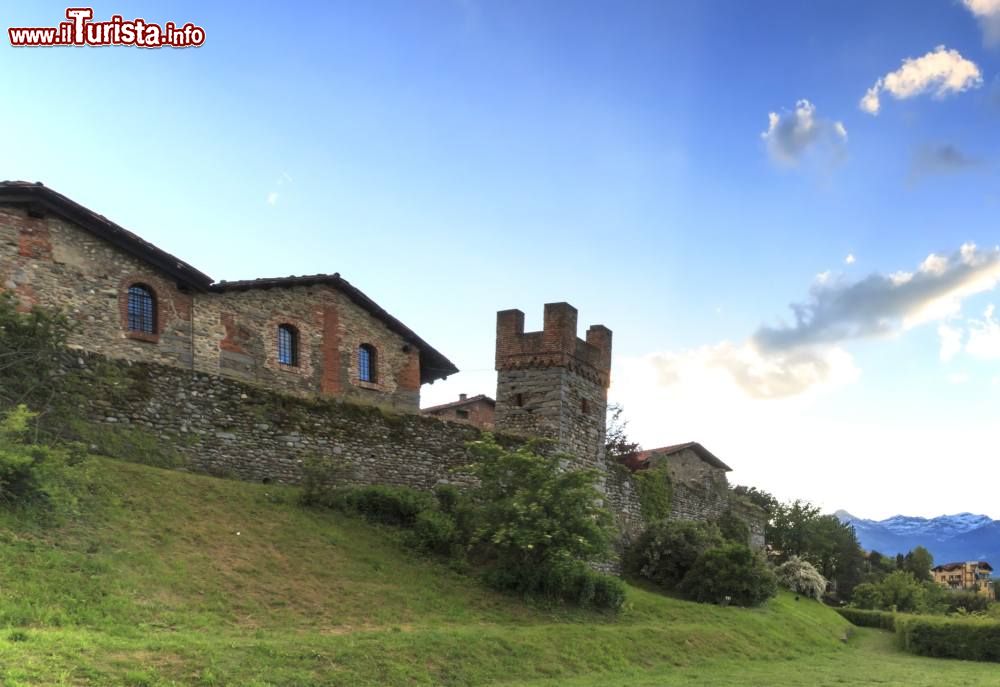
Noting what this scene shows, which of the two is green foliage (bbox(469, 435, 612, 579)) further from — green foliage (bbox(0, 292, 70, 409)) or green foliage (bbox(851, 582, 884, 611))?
green foliage (bbox(851, 582, 884, 611))

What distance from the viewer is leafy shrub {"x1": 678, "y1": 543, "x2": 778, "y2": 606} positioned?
25250 millimetres

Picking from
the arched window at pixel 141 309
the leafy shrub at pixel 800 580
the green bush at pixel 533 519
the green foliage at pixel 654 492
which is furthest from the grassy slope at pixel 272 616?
the leafy shrub at pixel 800 580

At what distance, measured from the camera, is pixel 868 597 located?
150 ft

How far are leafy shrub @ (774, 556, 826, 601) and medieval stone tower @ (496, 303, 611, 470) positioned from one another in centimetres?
2224

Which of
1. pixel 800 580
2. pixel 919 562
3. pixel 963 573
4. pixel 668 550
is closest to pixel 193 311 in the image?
pixel 668 550

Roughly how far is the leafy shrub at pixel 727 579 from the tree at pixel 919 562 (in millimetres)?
51982

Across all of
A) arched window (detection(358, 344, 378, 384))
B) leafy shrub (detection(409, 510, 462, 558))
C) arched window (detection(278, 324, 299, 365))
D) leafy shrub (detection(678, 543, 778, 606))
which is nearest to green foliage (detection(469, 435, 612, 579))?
leafy shrub (detection(409, 510, 462, 558))

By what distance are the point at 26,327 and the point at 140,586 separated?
23.0 feet

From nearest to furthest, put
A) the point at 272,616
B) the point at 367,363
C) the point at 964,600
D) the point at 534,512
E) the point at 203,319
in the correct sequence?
1. the point at 272,616
2. the point at 534,512
3. the point at 203,319
4. the point at 367,363
5. the point at 964,600

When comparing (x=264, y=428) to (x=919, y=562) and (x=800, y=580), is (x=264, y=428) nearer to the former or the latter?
(x=800, y=580)

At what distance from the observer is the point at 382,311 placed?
29.7 m

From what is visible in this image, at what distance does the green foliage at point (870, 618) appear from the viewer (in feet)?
122

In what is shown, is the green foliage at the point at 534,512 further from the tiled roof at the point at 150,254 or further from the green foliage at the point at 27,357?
the tiled roof at the point at 150,254

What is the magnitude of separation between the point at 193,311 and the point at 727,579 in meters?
21.1
